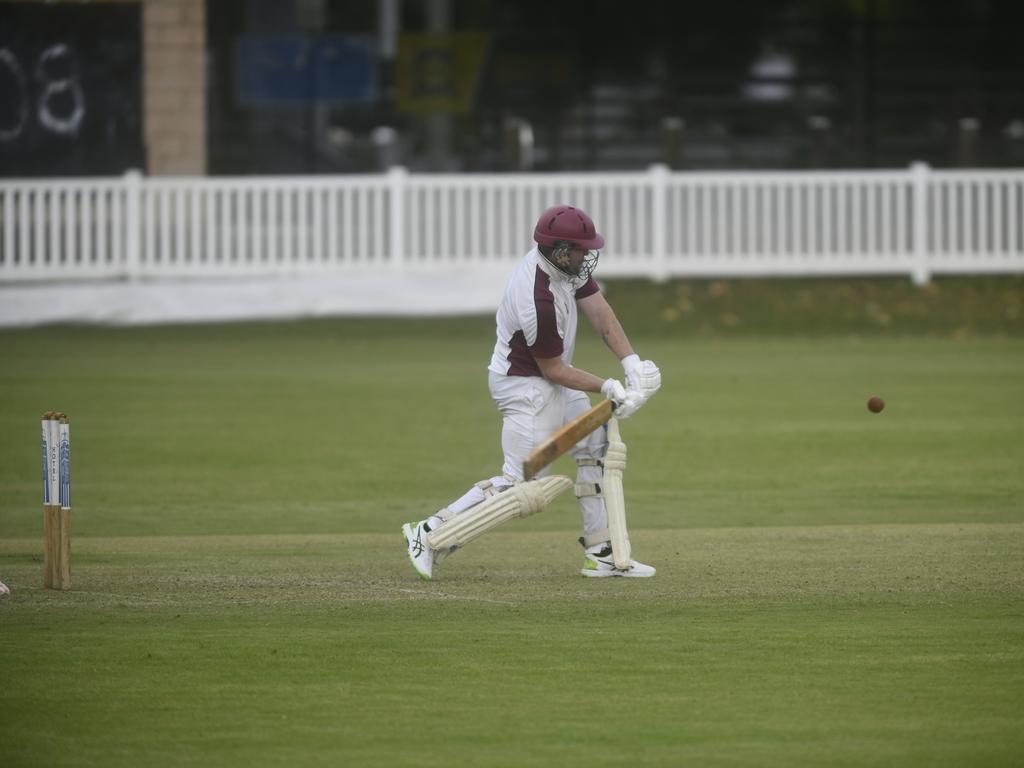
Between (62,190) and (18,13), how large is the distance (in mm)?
3381

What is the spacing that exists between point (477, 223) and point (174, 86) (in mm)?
5359

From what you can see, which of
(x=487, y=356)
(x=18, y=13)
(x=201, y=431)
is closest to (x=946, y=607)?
(x=201, y=431)

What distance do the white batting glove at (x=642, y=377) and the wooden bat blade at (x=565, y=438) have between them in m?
0.16

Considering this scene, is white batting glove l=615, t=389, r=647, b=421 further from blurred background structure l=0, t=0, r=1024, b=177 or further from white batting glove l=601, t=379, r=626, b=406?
blurred background structure l=0, t=0, r=1024, b=177

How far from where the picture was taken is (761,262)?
2402cm

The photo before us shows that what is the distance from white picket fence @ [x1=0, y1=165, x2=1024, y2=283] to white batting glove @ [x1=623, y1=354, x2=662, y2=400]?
48.5 ft

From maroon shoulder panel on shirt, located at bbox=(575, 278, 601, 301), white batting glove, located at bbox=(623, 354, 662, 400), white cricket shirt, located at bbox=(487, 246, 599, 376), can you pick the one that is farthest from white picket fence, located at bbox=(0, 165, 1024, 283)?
white batting glove, located at bbox=(623, 354, 662, 400)

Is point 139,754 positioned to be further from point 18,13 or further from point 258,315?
point 18,13

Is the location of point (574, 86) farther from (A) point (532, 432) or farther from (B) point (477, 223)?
(A) point (532, 432)

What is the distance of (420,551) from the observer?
8992mm

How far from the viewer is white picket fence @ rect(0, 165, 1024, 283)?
2353cm

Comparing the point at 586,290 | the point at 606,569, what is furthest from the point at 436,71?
the point at 606,569

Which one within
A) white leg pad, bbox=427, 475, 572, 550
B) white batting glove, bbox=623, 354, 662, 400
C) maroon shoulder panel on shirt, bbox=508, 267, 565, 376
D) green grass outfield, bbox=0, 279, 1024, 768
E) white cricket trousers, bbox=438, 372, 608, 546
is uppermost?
maroon shoulder panel on shirt, bbox=508, 267, 565, 376

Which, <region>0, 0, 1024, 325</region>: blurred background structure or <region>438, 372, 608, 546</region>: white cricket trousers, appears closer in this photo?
<region>438, 372, 608, 546</region>: white cricket trousers
